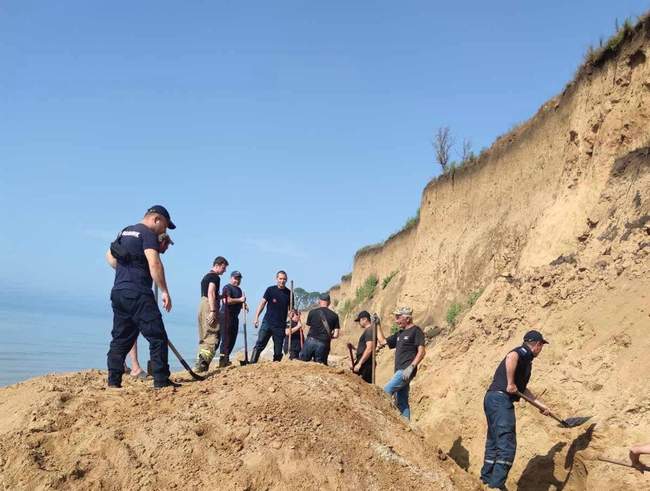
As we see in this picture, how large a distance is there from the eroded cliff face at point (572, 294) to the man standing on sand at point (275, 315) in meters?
2.58

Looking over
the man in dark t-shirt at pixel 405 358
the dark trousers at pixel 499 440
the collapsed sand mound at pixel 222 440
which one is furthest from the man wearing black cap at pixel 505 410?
the man in dark t-shirt at pixel 405 358

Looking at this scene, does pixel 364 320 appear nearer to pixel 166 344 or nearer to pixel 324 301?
pixel 324 301

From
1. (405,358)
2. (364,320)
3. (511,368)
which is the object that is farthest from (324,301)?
(511,368)

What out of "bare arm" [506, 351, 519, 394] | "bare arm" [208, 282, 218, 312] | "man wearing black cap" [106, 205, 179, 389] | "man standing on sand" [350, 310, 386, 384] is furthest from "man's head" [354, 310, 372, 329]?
Result: "man wearing black cap" [106, 205, 179, 389]

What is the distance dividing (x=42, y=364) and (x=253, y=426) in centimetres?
2389

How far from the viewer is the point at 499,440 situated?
6180mm

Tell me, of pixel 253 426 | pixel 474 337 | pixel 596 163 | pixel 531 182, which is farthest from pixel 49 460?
pixel 531 182

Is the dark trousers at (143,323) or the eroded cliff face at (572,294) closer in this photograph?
the dark trousers at (143,323)

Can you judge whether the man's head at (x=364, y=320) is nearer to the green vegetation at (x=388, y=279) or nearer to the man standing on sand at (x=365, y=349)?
the man standing on sand at (x=365, y=349)

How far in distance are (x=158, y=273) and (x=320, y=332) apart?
336cm

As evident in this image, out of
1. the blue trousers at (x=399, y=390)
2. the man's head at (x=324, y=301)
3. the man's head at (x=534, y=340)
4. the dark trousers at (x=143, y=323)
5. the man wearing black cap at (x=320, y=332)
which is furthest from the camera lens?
the man's head at (x=324, y=301)

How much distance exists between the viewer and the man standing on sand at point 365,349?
791 cm

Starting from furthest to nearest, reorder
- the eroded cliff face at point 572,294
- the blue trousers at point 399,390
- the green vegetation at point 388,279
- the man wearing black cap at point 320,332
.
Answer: the green vegetation at point 388,279 → the man wearing black cap at point 320,332 → the blue trousers at point 399,390 → the eroded cliff face at point 572,294

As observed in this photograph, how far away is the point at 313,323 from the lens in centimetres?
863
